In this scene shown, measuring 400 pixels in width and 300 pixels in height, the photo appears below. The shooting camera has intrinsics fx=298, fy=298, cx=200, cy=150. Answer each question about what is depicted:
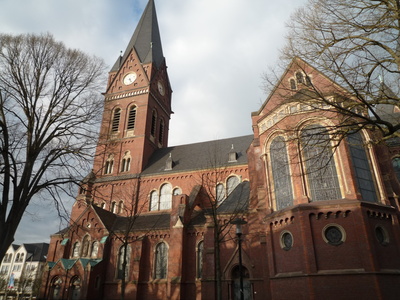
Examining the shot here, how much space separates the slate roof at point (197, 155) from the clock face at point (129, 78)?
32.1 feet

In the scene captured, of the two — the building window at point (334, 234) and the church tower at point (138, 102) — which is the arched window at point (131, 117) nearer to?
the church tower at point (138, 102)

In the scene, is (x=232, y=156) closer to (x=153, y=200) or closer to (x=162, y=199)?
(x=162, y=199)

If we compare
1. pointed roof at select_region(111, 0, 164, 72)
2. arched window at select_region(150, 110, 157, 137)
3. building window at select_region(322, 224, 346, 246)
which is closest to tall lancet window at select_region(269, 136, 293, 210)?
building window at select_region(322, 224, 346, 246)

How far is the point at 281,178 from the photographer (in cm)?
1781

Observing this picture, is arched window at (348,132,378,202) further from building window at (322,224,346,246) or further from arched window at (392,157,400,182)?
arched window at (392,157,400,182)

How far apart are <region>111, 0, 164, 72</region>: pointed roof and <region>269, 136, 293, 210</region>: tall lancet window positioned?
2546 cm

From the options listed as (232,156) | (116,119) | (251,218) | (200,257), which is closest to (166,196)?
(232,156)

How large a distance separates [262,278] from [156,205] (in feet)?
44.5

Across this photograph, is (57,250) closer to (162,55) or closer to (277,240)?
(277,240)

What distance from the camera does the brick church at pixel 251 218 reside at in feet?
45.2

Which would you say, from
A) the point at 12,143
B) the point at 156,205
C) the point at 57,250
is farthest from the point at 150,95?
the point at 12,143

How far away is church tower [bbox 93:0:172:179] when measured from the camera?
3322 centimetres

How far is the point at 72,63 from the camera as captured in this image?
1069 centimetres

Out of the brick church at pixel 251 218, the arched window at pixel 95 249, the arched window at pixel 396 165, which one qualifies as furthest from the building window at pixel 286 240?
the arched window at pixel 95 249
